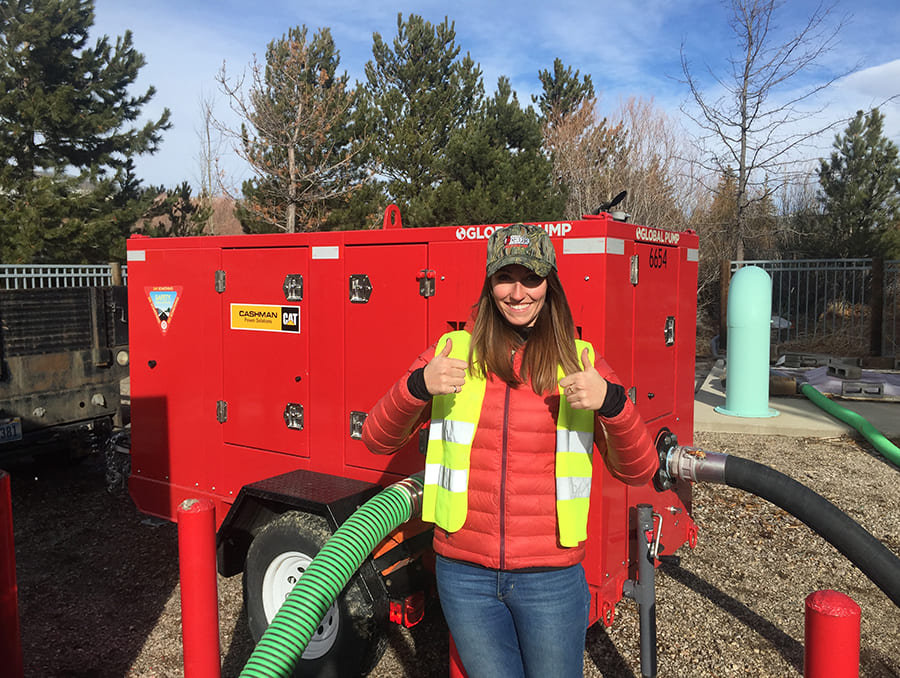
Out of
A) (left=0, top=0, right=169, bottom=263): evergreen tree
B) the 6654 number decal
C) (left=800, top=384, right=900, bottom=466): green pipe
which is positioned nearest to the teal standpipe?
(left=800, top=384, right=900, bottom=466): green pipe

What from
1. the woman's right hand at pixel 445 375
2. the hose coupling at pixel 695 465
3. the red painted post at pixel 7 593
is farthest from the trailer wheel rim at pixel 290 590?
the hose coupling at pixel 695 465

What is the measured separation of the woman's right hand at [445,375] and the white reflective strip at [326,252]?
2.05m

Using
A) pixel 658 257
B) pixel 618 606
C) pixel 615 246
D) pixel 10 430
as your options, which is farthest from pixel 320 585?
pixel 10 430

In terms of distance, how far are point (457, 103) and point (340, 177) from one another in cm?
501

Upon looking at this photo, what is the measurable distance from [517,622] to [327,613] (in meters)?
1.33

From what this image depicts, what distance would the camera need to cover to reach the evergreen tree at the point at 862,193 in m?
21.9

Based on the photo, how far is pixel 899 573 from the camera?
2.84m

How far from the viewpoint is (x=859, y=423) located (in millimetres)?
8297

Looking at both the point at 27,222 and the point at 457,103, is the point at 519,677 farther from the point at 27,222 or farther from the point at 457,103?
the point at 457,103

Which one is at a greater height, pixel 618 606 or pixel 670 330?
pixel 670 330

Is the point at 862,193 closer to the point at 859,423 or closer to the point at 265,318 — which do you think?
the point at 859,423

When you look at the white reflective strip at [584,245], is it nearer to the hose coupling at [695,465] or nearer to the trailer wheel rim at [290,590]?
the hose coupling at [695,465]

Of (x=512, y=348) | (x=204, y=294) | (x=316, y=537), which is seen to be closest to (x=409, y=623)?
(x=316, y=537)

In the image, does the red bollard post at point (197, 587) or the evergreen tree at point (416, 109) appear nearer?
the red bollard post at point (197, 587)
